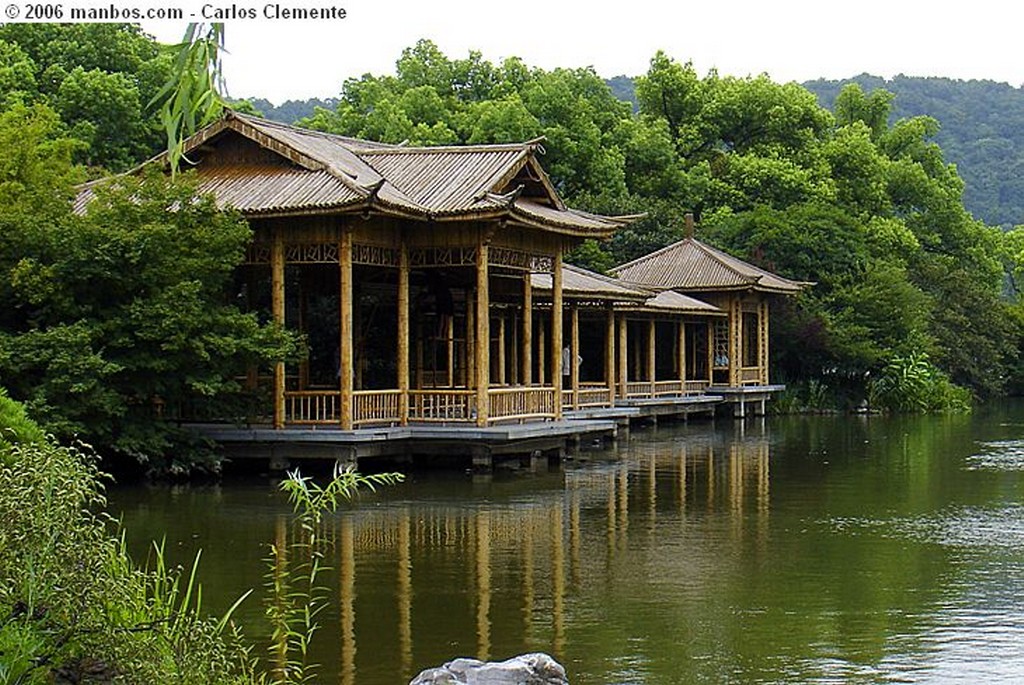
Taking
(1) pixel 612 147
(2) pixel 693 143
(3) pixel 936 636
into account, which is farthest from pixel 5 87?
(3) pixel 936 636

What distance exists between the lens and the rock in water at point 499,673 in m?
6.84

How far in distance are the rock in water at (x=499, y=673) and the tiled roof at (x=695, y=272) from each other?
30.8 m

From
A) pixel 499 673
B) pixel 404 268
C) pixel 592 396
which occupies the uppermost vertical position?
pixel 404 268

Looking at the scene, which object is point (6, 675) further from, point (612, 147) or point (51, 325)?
point (612, 147)

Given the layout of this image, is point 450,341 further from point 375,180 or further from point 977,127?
point 977,127

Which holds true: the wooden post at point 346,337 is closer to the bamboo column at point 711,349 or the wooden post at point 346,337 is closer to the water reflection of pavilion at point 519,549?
the water reflection of pavilion at point 519,549

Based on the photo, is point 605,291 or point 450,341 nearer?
point 450,341

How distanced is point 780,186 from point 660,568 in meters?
38.8

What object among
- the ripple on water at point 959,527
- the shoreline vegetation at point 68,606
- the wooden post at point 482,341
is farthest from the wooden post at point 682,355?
the shoreline vegetation at point 68,606

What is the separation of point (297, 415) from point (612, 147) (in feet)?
99.5

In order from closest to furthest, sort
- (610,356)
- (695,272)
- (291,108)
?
(610,356) → (695,272) → (291,108)

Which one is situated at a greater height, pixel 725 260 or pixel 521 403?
pixel 725 260

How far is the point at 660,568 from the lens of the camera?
500 inches

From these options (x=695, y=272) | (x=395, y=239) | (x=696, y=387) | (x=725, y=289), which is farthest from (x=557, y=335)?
(x=695, y=272)
